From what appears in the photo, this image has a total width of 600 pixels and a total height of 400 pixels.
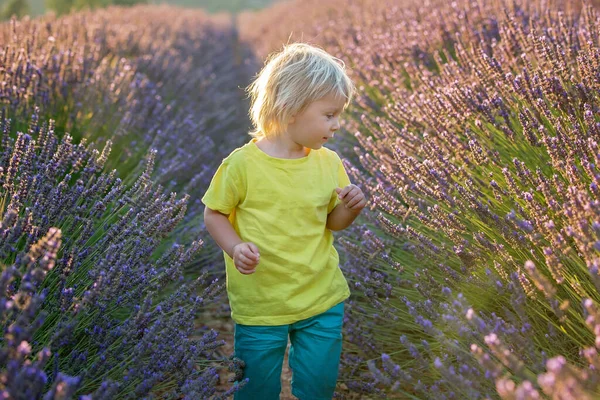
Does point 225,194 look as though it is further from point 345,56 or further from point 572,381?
point 345,56

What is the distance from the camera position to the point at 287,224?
2.01 meters

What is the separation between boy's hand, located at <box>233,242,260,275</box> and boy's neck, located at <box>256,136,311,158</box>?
1.14 feet

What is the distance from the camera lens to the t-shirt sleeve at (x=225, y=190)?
6.51 feet

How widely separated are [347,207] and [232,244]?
0.38m

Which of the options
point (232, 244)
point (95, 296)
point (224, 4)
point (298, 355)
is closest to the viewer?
point (95, 296)

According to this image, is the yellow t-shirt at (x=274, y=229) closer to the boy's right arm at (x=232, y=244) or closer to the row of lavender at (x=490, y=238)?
the boy's right arm at (x=232, y=244)

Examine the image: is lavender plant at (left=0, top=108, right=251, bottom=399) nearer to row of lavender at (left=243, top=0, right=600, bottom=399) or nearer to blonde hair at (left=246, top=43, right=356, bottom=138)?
blonde hair at (left=246, top=43, right=356, bottom=138)

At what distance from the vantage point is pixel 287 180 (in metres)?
2.02

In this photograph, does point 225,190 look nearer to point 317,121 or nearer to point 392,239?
point 317,121

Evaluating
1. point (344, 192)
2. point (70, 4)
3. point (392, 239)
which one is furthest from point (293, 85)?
point (70, 4)

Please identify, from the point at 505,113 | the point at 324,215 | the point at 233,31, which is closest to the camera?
the point at 324,215

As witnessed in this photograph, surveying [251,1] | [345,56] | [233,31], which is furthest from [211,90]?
[251,1]

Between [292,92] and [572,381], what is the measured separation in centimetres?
122

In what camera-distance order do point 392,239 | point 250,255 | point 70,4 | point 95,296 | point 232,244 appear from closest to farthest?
point 95,296 → point 250,255 → point 232,244 → point 392,239 → point 70,4
